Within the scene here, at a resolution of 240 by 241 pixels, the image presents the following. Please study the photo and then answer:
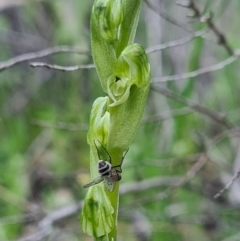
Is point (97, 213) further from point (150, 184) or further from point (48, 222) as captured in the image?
point (150, 184)

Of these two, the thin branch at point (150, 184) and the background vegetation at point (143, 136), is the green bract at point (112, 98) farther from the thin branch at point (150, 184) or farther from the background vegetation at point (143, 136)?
the thin branch at point (150, 184)

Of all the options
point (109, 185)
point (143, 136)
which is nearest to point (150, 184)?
point (143, 136)

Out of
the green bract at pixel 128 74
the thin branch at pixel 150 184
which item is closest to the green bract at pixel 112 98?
the green bract at pixel 128 74

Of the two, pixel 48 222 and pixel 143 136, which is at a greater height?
pixel 143 136

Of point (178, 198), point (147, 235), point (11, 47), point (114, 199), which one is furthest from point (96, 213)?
point (11, 47)

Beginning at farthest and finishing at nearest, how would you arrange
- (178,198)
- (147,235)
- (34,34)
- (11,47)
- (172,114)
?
(34,34)
(11,47)
(178,198)
(147,235)
(172,114)

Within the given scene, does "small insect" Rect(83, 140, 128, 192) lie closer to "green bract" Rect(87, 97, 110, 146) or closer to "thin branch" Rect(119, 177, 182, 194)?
"green bract" Rect(87, 97, 110, 146)

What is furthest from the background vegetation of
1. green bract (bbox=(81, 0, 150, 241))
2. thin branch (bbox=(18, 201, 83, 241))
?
green bract (bbox=(81, 0, 150, 241))

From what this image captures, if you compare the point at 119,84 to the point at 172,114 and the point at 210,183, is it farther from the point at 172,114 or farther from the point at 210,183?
the point at 210,183
